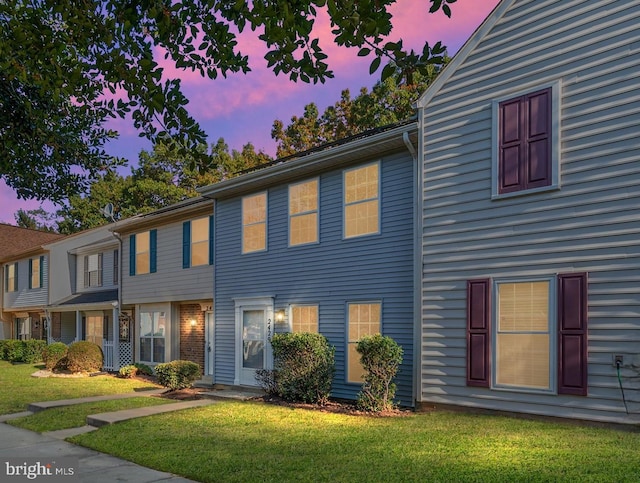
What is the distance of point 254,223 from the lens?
15.5 m

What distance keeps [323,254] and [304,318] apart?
1623 millimetres

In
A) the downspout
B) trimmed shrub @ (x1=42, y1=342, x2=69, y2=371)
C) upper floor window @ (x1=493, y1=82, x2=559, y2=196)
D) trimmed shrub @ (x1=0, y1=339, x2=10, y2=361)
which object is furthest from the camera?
trimmed shrub @ (x1=0, y1=339, x2=10, y2=361)

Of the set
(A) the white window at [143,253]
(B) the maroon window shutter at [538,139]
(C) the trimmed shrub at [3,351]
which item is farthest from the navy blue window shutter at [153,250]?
(B) the maroon window shutter at [538,139]

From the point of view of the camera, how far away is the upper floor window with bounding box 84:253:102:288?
82.7ft

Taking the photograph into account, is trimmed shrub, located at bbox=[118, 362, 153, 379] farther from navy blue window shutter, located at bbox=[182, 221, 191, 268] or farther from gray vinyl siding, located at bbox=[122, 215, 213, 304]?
navy blue window shutter, located at bbox=[182, 221, 191, 268]

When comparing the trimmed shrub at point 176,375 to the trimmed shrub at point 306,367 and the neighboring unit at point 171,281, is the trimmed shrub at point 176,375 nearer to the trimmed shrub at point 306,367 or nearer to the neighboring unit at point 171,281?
the neighboring unit at point 171,281

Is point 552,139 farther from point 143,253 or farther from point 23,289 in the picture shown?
point 23,289

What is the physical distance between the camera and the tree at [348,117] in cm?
2797

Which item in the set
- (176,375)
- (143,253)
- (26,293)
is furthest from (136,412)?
(26,293)

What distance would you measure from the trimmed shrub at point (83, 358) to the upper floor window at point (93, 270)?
4.85 m

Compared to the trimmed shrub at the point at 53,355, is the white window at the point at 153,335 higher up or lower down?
higher up

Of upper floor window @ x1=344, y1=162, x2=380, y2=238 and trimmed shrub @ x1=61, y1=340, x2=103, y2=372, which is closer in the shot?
upper floor window @ x1=344, y1=162, x2=380, y2=238

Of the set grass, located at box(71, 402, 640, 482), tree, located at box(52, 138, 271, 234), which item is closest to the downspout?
grass, located at box(71, 402, 640, 482)

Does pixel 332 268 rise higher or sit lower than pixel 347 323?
higher
